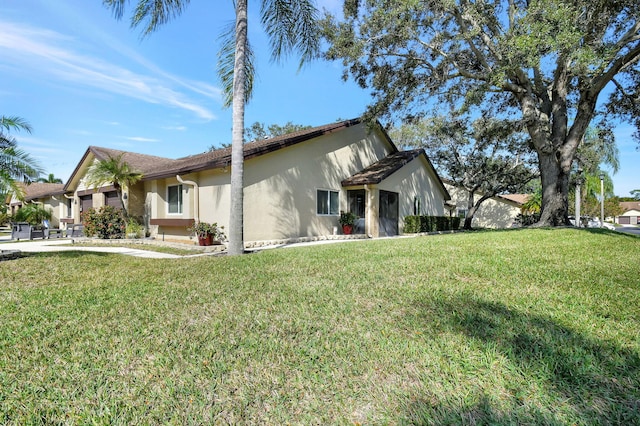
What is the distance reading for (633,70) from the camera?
1414 cm

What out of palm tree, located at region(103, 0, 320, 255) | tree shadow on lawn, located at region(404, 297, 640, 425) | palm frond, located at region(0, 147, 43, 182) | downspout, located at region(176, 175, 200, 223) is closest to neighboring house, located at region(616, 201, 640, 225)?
palm tree, located at region(103, 0, 320, 255)

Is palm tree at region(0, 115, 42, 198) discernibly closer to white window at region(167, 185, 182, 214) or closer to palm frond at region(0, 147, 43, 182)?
palm frond at region(0, 147, 43, 182)

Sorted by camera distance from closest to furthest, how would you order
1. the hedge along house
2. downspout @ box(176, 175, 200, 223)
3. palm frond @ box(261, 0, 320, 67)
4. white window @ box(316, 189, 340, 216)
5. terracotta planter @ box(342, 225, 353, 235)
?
palm frond @ box(261, 0, 320, 67) → the hedge along house → downspout @ box(176, 175, 200, 223) → white window @ box(316, 189, 340, 216) → terracotta planter @ box(342, 225, 353, 235)

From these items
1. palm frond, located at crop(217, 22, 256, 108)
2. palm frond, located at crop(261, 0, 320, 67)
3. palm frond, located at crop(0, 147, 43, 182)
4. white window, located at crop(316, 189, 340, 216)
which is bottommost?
white window, located at crop(316, 189, 340, 216)

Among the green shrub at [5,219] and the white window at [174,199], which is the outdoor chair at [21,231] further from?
the green shrub at [5,219]

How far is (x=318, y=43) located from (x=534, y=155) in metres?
21.2

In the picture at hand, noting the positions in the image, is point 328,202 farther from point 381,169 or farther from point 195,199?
point 195,199

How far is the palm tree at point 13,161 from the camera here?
28.5 ft

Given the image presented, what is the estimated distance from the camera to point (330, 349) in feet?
9.55

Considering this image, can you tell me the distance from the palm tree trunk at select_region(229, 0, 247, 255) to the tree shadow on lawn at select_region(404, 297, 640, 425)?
704 centimetres

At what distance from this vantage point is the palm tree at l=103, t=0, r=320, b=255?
934 centimetres

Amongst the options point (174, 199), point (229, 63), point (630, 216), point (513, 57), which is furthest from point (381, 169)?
point (630, 216)

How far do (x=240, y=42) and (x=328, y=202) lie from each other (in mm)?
7799

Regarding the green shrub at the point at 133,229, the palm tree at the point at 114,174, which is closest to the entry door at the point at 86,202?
the palm tree at the point at 114,174
